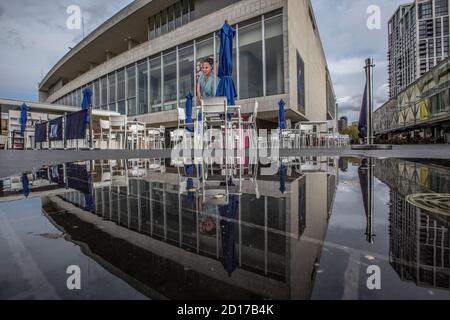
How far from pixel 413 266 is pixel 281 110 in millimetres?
11892

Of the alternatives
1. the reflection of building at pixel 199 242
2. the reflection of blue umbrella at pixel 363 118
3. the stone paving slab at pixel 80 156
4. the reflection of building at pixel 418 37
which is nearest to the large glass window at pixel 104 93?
the stone paving slab at pixel 80 156

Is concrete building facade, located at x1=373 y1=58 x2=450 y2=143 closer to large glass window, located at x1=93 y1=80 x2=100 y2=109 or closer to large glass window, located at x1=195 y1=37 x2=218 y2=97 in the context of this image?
large glass window, located at x1=195 y1=37 x2=218 y2=97

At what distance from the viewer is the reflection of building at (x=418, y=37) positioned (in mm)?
47375

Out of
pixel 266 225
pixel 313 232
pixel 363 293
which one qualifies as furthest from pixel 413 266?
pixel 266 225

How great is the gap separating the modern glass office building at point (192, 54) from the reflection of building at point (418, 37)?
4045 cm

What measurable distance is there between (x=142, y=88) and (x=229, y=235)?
19816 millimetres

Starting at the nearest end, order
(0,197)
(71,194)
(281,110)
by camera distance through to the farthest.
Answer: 1. (0,197)
2. (71,194)
3. (281,110)

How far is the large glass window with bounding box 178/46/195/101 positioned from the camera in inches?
638

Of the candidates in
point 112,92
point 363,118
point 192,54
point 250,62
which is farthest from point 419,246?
point 112,92

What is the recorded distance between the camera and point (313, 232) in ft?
3.89

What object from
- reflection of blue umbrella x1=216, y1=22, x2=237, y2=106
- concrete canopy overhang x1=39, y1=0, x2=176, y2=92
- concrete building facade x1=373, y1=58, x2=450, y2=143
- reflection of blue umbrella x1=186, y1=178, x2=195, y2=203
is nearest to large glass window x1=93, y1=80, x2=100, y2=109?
concrete canopy overhang x1=39, y1=0, x2=176, y2=92

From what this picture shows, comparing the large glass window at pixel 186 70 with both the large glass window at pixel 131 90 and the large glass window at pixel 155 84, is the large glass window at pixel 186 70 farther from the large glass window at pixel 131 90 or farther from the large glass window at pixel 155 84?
the large glass window at pixel 131 90
